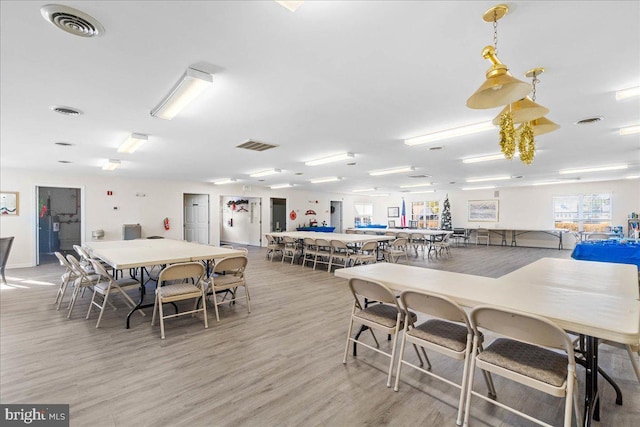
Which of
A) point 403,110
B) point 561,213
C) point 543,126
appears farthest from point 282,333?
point 561,213

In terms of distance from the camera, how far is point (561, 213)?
39.1 feet

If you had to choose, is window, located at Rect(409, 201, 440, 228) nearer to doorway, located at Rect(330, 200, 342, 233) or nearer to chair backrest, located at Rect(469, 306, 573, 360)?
doorway, located at Rect(330, 200, 342, 233)

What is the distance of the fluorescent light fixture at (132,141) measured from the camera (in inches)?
172

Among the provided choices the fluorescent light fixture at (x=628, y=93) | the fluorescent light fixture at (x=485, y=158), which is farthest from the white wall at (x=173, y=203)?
the fluorescent light fixture at (x=628, y=93)

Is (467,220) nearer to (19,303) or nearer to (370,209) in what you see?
(370,209)

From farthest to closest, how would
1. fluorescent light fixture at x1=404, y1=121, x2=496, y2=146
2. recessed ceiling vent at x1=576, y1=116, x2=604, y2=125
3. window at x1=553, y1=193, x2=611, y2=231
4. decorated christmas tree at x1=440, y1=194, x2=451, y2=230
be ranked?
decorated christmas tree at x1=440, y1=194, x2=451, y2=230
window at x1=553, y1=193, x2=611, y2=231
fluorescent light fixture at x1=404, y1=121, x2=496, y2=146
recessed ceiling vent at x1=576, y1=116, x2=604, y2=125

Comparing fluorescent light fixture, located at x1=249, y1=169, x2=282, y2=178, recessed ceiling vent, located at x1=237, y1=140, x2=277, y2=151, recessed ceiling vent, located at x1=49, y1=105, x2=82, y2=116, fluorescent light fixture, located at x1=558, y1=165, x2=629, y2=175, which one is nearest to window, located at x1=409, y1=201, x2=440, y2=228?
fluorescent light fixture, located at x1=558, y1=165, x2=629, y2=175

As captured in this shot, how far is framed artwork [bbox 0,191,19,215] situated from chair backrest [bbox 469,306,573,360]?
10.8 m

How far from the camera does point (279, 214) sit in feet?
44.1

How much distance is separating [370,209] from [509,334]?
16.3m

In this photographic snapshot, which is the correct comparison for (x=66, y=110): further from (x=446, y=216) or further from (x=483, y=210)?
(x=483, y=210)

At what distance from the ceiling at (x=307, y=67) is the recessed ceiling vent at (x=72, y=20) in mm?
53

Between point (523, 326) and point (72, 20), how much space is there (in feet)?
10.6

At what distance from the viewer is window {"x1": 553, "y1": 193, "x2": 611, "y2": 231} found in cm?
1104
